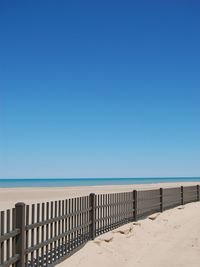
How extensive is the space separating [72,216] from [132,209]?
6.67 meters

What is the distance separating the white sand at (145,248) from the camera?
34.3 ft

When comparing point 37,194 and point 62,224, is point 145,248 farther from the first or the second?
point 37,194

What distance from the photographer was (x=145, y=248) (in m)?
12.4

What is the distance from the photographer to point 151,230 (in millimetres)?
15922

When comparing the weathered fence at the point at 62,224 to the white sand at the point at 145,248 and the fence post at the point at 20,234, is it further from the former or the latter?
the white sand at the point at 145,248

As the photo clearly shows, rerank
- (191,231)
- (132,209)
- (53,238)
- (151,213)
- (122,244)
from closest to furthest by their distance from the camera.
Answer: (53,238), (122,244), (191,231), (132,209), (151,213)

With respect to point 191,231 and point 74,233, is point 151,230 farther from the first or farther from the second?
point 74,233

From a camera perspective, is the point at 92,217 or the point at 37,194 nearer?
the point at 92,217

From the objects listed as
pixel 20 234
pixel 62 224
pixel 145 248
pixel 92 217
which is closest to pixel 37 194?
pixel 92 217

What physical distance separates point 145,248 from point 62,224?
3200 millimetres

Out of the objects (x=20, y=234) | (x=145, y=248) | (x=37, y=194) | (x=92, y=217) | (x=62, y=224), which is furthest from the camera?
(x=37, y=194)

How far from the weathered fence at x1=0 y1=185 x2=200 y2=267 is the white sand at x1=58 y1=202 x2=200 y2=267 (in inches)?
15.2

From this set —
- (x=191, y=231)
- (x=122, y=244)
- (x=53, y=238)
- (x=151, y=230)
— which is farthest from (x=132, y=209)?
(x=53, y=238)

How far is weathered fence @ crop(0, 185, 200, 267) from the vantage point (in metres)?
8.09
